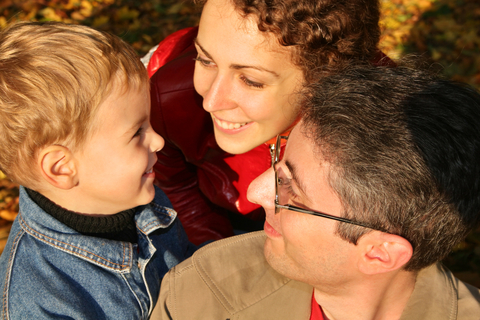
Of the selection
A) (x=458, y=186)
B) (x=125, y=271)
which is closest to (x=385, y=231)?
(x=458, y=186)

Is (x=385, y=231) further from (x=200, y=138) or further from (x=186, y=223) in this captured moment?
(x=186, y=223)

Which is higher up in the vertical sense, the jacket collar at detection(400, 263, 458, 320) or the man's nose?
the man's nose

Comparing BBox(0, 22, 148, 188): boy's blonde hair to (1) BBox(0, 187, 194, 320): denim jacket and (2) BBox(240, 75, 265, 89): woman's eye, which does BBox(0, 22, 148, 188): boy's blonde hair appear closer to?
(1) BBox(0, 187, 194, 320): denim jacket

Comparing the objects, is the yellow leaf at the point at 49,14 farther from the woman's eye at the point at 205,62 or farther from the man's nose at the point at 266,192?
the man's nose at the point at 266,192

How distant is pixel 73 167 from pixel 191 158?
1.13 meters

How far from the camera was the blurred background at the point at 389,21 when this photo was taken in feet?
16.5

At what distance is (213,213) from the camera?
3232 mm

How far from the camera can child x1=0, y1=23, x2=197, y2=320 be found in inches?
65.7

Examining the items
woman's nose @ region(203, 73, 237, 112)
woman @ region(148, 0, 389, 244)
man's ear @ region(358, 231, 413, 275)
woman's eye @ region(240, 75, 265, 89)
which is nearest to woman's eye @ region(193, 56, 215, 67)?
woman @ region(148, 0, 389, 244)

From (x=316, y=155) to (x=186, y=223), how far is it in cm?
172

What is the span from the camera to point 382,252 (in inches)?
66.0

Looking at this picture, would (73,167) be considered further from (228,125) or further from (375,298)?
(375,298)

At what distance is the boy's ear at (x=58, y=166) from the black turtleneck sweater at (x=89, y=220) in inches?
7.0

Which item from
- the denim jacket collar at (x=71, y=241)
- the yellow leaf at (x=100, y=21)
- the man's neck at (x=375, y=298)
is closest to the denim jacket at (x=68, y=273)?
the denim jacket collar at (x=71, y=241)
